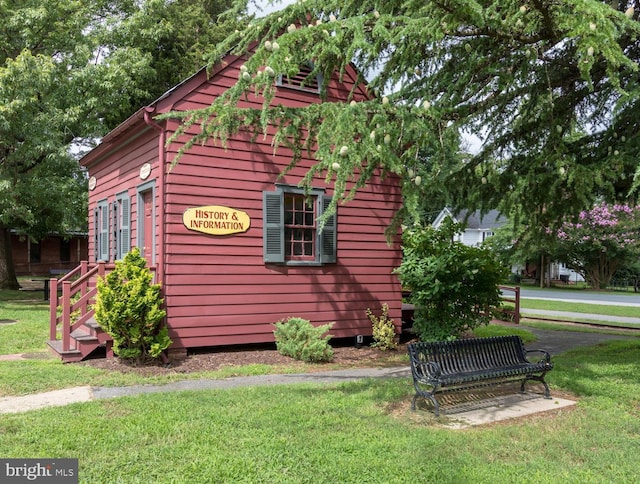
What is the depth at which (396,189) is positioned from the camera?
36.3ft

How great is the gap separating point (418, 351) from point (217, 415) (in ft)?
7.62

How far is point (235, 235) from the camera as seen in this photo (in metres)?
9.12

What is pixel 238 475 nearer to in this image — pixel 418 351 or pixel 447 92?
pixel 418 351

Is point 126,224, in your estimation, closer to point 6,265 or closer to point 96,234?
point 96,234

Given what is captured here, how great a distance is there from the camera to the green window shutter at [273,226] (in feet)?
30.7

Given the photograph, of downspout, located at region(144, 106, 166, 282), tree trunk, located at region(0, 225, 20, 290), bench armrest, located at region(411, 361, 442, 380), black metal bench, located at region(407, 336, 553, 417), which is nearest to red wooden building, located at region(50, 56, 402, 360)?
downspout, located at region(144, 106, 166, 282)

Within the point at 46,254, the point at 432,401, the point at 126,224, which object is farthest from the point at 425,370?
the point at 46,254

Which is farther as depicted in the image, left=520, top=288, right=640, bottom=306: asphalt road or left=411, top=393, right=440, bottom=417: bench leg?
left=520, top=288, right=640, bottom=306: asphalt road

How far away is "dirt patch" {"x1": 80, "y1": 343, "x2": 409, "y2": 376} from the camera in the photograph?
25.9ft

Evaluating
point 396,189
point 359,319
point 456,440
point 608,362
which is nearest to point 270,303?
point 359,319

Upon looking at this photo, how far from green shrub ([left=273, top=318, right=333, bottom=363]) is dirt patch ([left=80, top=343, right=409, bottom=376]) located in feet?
0.45

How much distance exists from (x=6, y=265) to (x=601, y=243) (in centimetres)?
3420

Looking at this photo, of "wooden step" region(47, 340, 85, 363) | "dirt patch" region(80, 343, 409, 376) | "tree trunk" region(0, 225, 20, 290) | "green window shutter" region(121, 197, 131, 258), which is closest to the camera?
"dirt patch" region(80, 343, 409, 376)

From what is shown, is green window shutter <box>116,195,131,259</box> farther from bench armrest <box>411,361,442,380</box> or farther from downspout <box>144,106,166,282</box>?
bench armrest <box>411,361,442,380</box>
